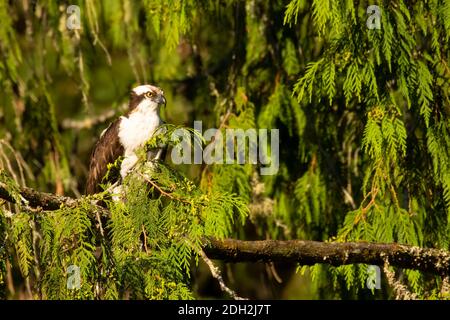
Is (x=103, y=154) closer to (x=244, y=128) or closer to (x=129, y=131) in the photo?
(x=129, y=131)

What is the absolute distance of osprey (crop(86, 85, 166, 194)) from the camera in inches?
225

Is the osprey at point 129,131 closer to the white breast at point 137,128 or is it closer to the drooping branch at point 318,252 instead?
the white breast at point 137,128

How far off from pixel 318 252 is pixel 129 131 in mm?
2154

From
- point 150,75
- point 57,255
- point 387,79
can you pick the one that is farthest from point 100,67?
point 57,255

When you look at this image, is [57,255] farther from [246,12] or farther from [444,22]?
[246,12]

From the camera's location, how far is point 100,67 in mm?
9508

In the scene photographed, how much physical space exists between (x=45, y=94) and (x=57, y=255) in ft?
8.86

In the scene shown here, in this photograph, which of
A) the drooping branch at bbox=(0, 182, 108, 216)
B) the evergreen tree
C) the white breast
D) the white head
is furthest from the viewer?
the white head

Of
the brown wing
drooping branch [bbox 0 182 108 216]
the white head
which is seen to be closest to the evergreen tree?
drooping branch [bbox 0 182 108 216]

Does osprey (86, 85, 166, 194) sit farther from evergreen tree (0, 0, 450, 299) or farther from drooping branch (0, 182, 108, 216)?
drooping branch (0, 182, 108, 216)

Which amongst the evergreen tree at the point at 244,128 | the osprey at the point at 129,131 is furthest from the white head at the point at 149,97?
the evergreen tree at the point at 244,128

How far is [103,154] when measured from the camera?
5.79 meters

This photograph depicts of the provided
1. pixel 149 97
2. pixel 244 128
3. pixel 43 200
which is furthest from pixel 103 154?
pixel 43 200

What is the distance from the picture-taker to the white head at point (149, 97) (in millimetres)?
5816
